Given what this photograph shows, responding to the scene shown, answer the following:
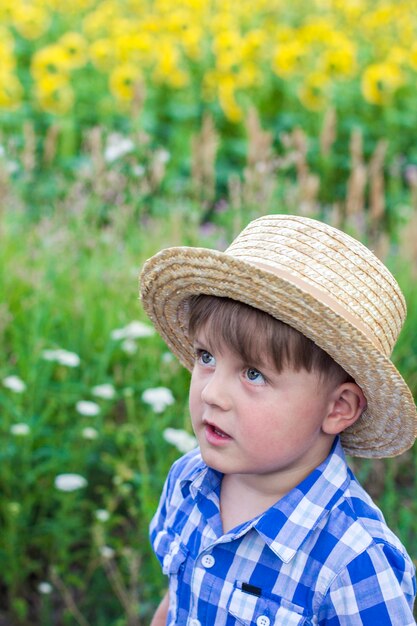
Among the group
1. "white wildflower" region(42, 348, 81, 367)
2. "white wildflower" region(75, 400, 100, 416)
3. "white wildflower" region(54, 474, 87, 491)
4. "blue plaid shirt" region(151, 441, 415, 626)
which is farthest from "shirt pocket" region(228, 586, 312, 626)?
"white wildflower" region(42, 348, 81, 367)

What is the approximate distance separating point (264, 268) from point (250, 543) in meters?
0.44

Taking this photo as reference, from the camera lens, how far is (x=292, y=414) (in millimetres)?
1453

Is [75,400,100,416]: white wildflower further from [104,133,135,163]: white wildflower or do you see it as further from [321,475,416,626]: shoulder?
[104,133,135,163]: white wildflower

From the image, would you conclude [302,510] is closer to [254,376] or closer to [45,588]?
[254,376]

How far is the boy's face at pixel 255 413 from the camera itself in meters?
1.44

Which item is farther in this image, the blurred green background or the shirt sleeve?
the blurred green background

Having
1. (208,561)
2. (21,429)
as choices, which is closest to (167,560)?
(208,561)

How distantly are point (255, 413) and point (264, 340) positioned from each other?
4.3 inches

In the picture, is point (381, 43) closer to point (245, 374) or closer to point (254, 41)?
point (254, 41)

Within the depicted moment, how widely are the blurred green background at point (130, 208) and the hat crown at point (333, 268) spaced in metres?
1.07

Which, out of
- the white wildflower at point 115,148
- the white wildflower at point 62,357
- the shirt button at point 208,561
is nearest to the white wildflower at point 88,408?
the white wildflower at point 62,357

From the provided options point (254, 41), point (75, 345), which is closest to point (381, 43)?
point (254, 41)

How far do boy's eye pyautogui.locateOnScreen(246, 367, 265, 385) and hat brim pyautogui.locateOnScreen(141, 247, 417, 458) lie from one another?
0.32 ft

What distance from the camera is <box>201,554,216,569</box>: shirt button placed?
1.54m
